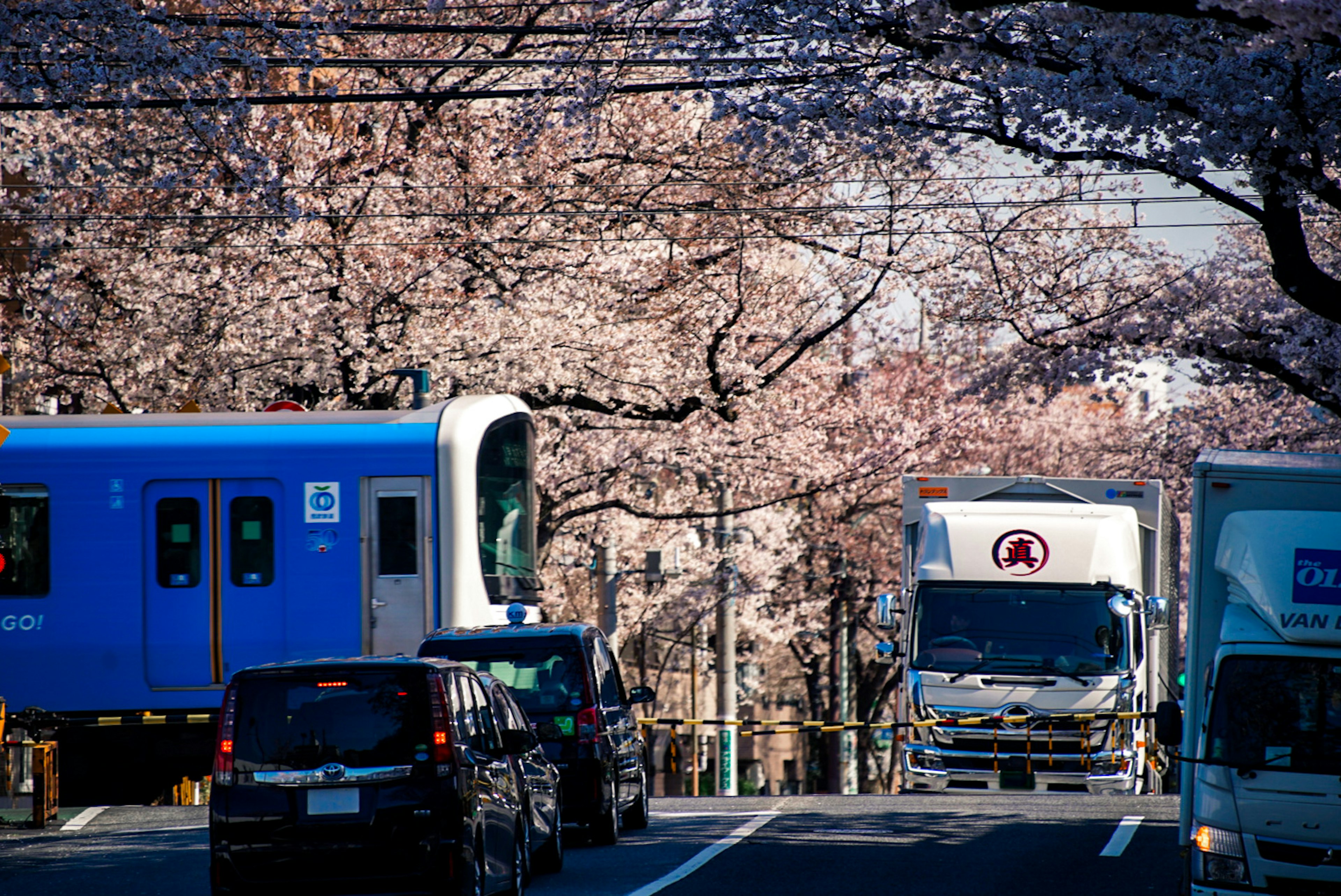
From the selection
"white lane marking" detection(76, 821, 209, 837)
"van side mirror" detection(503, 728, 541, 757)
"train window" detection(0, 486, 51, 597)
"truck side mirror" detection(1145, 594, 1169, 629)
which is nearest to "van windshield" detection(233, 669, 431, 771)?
"van side mirror" detection(503, 728, 541, 757)

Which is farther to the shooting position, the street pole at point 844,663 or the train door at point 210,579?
the street pole at point 844,663

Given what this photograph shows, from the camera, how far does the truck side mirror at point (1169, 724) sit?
9219mm

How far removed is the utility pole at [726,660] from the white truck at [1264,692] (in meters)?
17.2

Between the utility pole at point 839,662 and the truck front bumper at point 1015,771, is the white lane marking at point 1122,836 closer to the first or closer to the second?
the truck front bumper at point 1015,771

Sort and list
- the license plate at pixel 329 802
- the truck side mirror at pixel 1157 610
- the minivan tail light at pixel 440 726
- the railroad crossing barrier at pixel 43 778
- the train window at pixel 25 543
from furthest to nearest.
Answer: the truck side mirror at pixel 1157 610 → the train window at pixel 25 543 → the railroad crossing barrier at pixel 43 778 → the minivan tail light at pixel 440 726 → the license plate at pixel 329 802

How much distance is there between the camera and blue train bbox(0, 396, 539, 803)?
15984 millimetres

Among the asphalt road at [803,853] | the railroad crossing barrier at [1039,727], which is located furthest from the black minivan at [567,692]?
the railroad crossing barrier at [1039,727]

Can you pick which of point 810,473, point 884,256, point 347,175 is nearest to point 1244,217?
point 884,256

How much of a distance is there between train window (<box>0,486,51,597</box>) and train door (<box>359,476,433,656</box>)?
10.3 feet

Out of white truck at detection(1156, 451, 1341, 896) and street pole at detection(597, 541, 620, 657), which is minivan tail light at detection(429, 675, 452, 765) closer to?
white truck at detection(1156, 451, 1341, 896)

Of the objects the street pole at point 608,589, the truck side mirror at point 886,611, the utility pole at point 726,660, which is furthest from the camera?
the street pole at point 608,589

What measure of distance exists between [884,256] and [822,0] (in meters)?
11.8

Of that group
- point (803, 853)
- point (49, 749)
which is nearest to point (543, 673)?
point (803, 853)

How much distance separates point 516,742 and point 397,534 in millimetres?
5958
